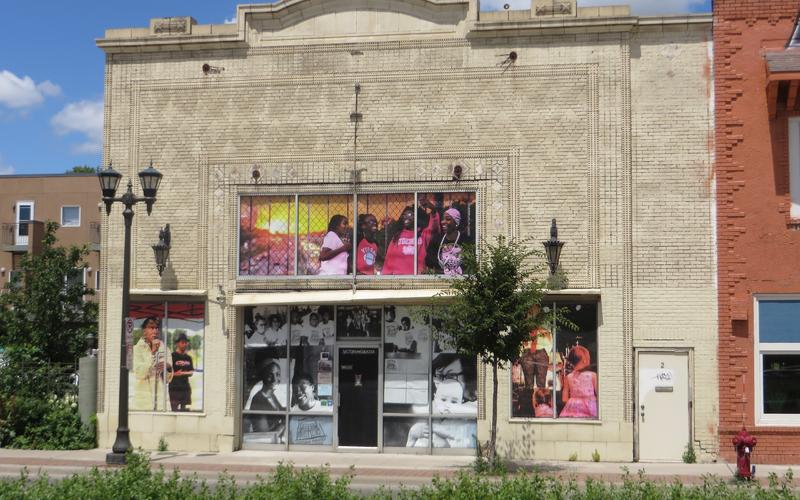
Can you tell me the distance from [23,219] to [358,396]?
33912 mm

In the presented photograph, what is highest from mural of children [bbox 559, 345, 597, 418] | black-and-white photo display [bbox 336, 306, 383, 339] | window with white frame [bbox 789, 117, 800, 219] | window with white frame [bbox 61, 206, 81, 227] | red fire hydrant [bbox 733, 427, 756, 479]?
window with white frame [bbox 61, 206, 81, 227]

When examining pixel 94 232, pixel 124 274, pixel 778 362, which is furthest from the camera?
pixel 94 232

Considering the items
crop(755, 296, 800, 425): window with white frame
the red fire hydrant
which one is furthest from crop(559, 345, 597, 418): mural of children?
the red fire hydrant

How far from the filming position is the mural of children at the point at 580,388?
18.5 meters

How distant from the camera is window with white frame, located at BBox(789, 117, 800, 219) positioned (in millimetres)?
18141

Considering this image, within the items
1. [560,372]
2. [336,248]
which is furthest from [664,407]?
[336,248]

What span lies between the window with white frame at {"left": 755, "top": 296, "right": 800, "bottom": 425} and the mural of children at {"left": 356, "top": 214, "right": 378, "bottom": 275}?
7628mm

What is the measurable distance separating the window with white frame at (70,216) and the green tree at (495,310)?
35.2m

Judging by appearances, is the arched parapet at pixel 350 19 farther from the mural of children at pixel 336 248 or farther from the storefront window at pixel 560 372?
the storefront window at pixel 560 372

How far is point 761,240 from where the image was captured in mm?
18219

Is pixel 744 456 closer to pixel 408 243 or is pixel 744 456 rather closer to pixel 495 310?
pixel 495 310

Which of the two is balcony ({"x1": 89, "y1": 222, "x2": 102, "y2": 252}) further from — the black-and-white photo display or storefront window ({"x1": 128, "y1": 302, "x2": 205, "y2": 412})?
the black-and-white photo display

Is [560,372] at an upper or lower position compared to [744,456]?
upper

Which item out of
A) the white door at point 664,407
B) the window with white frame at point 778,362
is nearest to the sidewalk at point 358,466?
the white door at point 664,407
